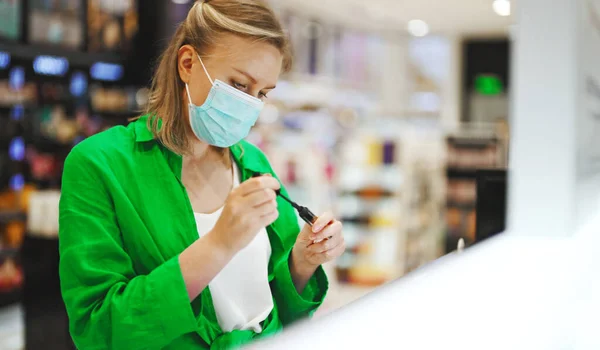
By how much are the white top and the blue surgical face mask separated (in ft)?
0.33

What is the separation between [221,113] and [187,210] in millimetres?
172

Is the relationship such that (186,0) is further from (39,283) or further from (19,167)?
(19,167)

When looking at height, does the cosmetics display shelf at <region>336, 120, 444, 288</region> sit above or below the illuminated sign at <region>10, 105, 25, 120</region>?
below

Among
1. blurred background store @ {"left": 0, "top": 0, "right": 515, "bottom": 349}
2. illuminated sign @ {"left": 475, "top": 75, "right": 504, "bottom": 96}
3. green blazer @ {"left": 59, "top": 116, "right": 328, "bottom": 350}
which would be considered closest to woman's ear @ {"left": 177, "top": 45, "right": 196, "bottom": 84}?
green blazer @ {"left": 59, "top": 116, "right": 328, "bottom": 350}

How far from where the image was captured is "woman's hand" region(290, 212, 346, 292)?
1.13 meters

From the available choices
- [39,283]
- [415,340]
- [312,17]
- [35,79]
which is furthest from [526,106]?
[312,17]

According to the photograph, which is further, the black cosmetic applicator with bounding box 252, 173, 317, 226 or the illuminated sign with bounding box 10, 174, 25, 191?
the illuminated sign with bounding box 10, 174, 25, 191

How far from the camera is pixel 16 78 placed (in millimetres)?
5984

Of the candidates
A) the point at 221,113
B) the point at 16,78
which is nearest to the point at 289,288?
the point at 221,113

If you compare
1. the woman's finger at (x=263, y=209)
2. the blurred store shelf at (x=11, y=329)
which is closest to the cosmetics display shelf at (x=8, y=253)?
the blurred store shelf at (x=11, y=329)

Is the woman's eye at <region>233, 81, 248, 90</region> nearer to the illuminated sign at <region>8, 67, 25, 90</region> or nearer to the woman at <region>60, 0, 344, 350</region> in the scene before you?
the woman at <region>60, 0, 344, 350</region>

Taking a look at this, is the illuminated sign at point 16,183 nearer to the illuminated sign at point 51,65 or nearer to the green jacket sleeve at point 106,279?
the illuminated sign at point 51,65

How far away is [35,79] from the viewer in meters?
6.19

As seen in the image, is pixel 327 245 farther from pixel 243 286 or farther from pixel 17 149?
pixel 17 149
